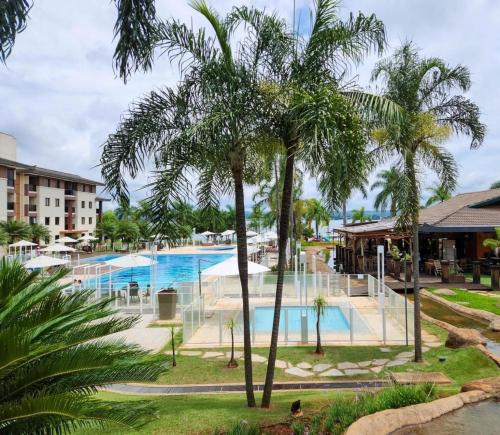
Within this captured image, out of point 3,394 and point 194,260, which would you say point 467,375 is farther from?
point 194,260

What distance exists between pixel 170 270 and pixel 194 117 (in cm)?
2933

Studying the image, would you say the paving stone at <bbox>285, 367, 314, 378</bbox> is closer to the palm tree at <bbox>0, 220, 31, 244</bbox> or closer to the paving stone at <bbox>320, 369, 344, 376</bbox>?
the paving stone at <bbox>320, 369, 344, 376</bbox>

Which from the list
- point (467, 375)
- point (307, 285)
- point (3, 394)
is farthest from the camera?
point (307, 285)

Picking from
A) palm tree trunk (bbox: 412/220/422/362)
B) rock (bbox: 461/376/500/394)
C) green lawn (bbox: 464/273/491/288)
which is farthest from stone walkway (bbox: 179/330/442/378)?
green lawn (bbox: 464/273/491/288)

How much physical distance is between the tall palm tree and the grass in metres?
11.3

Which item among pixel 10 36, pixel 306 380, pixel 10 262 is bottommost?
pixel 306 380

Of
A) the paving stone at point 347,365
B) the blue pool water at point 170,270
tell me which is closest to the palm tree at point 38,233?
the blue pool water at point 170,270

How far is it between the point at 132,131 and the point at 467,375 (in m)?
8.05

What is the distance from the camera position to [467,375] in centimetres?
861

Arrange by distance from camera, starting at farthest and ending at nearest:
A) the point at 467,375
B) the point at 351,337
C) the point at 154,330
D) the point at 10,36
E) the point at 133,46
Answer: the point at 154,330, the point at 351,337, the point at 467,375, the point at 133,46, the point at 10,36

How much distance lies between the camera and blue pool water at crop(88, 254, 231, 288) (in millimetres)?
28969

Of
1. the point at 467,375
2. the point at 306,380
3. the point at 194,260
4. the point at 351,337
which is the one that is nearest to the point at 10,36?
the point at 306,380

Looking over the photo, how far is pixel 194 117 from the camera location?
22.3ft

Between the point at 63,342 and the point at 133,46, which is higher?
the point at 133,46
